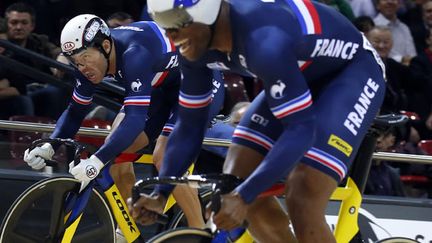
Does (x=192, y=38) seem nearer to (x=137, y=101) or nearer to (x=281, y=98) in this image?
(x=281, y=98)

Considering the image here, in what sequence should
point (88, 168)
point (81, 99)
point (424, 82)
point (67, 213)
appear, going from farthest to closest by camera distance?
point (424, 82), point (81, 99), point (67, 213), point (88, 168)

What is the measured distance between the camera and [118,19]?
9672 mm

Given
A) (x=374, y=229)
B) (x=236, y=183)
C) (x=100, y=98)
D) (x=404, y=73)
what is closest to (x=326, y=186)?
(x=236, y=183)

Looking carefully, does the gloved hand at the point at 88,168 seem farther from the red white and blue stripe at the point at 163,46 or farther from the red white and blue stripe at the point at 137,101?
the red white and blue stripe at the point at 163,46

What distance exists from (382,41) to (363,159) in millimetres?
3975

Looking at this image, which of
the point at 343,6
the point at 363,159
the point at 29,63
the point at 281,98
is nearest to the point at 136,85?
the point at 363,159

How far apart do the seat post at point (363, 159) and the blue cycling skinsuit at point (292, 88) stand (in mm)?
540

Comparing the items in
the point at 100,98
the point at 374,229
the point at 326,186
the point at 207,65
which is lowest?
the point at 374,229

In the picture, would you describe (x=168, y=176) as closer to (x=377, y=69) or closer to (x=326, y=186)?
(x=326, y=186)

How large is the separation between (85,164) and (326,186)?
186 cm

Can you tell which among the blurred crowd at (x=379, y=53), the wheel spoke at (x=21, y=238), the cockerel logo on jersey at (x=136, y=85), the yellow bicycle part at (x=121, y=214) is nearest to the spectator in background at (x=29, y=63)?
the blurred crowd at (x=379, y=53)

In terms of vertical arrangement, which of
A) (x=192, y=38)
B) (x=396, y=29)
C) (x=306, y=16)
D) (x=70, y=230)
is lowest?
(x=396, y=29)

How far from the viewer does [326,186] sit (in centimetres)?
530

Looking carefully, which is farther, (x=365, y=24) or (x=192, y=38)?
(x=365, y=24)
